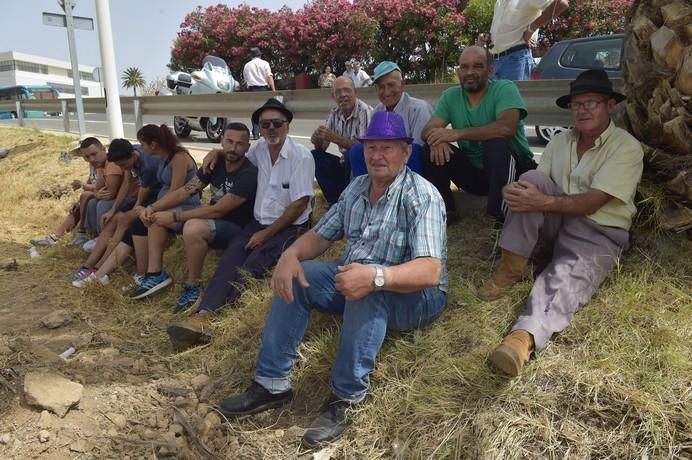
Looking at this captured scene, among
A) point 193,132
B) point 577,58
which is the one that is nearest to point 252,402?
point 577,58

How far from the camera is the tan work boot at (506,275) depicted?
2891mm

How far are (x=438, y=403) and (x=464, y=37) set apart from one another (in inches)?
543

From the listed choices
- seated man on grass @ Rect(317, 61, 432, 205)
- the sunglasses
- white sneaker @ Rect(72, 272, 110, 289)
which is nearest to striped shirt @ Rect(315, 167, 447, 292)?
seated man on grass @ Rect(317, 61, 432, 205)

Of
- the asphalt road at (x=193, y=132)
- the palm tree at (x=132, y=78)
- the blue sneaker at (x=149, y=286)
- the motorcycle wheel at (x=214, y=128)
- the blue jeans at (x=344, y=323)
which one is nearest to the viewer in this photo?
the blue jeans at (x=344, y=323)

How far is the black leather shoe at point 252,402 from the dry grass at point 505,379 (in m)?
0.04

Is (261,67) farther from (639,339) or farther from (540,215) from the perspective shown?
(639,339)

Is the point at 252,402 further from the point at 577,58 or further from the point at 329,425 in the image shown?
the point at 577,58

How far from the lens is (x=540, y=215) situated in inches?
111

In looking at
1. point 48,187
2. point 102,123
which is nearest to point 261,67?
point 48,187

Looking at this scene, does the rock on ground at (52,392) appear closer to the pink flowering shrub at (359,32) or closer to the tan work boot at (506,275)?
the tan work boot at (506,275)

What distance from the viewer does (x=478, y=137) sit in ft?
11.5

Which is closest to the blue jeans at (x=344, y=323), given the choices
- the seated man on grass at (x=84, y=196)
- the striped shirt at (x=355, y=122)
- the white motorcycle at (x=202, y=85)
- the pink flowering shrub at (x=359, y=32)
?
the striped shirt at (x=355, y=122)

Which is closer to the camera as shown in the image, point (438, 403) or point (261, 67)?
point (438, 403)

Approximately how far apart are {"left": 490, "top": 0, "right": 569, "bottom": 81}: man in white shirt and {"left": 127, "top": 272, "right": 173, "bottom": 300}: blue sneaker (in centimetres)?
347
